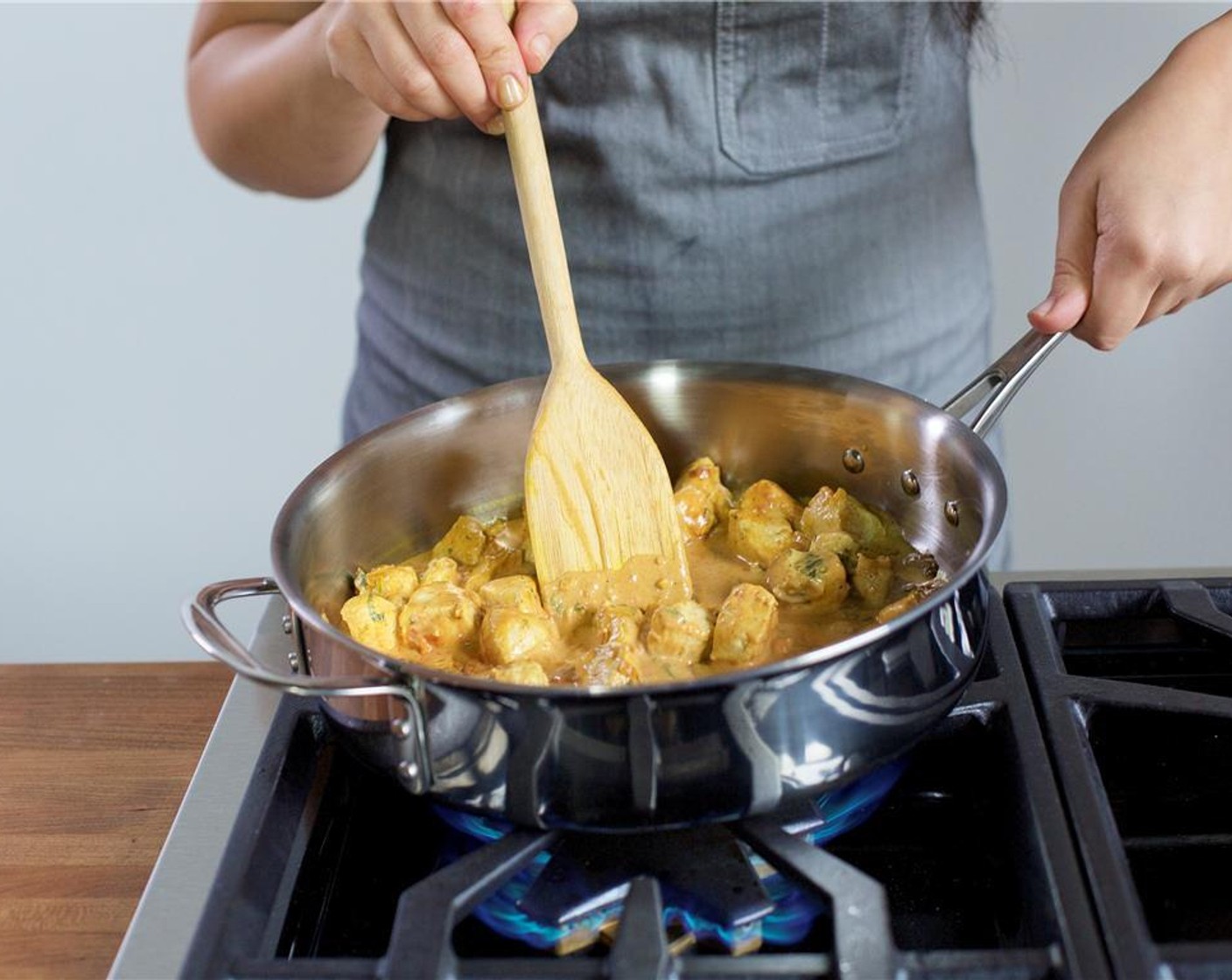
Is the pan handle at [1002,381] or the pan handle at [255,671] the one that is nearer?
the pan handle at [255,671]

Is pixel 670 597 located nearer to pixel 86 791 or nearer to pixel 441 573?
pixel 441 573

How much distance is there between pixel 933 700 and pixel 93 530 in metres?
1.91

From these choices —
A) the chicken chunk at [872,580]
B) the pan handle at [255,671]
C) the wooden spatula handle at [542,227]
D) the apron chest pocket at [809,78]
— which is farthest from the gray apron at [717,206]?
the pan handle at [255,671]

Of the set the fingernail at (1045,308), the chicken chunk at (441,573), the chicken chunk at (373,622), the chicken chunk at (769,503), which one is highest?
the fingernail at (1045,308)

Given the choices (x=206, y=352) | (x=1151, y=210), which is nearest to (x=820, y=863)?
(x=1151, y=210)

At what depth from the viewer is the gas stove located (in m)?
0.65

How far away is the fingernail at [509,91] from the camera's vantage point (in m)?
0.87

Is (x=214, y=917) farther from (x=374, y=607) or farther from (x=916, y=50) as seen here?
(x=916, y=50)

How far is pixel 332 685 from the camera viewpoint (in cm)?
68

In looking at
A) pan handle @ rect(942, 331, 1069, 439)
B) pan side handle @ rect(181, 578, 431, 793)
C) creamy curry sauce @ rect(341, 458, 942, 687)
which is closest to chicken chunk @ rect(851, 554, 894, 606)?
creamy curry sauce @ rect(341, 458, 942, 687)

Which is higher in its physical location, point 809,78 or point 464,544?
point 809,78

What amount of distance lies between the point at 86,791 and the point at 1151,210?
757mm

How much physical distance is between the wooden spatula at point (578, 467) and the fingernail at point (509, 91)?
4cm

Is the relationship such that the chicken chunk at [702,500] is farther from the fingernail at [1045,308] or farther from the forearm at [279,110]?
the forearm at [279,110]
